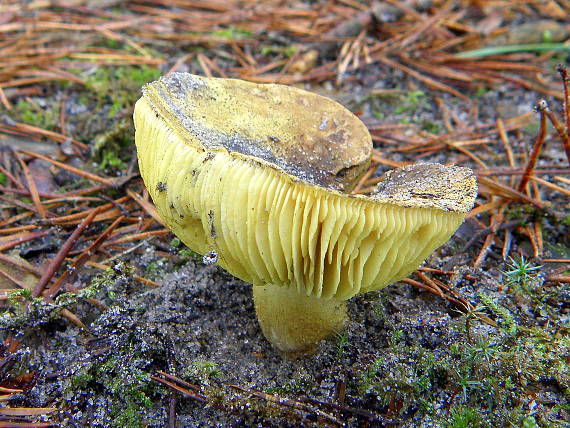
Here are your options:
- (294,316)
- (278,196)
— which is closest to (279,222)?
(278,196)

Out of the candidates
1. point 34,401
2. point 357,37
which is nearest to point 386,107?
point 357,37

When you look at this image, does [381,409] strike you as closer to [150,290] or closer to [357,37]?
[150,290]

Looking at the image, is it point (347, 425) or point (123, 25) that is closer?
point (347, 425)

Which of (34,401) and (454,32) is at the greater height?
(454,32)

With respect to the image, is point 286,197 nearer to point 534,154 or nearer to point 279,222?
point 279,222

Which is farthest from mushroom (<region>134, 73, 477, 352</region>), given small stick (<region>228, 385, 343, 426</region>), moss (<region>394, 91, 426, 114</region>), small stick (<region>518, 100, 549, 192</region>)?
moss (<region>394, 91, 426, 114</region>)

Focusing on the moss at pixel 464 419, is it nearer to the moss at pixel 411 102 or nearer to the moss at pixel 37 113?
the moss at pixel 411 102

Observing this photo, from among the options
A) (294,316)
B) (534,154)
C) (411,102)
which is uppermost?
(534,154)

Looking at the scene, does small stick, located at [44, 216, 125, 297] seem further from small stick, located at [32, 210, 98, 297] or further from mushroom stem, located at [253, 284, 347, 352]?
mushroom stem, located at [253, 284, 347, 352]
